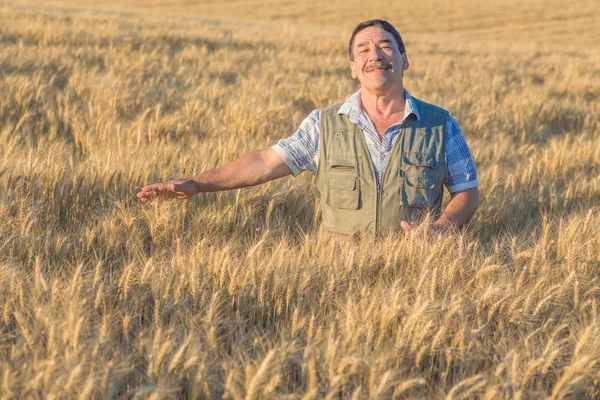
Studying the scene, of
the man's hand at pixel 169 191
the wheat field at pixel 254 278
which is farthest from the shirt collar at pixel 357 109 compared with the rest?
the man's hand at pixel 169 191

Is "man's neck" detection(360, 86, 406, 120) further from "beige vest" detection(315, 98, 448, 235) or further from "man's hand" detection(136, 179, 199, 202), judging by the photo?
"man's hand" detection(136, 179, 199, 202)

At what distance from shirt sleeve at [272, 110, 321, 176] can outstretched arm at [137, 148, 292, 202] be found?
0.03 m

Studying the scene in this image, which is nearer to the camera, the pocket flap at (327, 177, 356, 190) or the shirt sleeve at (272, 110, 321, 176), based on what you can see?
the pocket flap at (327, 177, 356, 190)

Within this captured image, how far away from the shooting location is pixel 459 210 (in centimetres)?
256

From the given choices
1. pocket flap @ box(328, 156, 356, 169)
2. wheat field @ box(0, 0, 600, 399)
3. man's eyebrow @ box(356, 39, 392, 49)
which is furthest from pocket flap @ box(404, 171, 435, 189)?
man's eyebrow @ box(356, 39, 392, 49)

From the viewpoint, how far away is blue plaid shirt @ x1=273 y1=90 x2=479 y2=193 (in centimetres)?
262

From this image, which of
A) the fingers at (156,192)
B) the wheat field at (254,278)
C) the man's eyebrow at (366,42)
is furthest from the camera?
the man's eyebrow at (366,42)

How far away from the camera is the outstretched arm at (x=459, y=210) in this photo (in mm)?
2473

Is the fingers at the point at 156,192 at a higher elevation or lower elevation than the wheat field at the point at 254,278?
higher

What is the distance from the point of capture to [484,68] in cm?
914

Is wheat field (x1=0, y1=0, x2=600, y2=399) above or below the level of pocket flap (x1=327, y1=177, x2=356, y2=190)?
below

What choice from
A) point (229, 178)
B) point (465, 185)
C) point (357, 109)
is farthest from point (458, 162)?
point (229, 178)

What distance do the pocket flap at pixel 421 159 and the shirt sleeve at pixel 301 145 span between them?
396mm

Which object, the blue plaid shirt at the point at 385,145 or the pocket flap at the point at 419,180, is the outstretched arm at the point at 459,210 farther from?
the pocket flap at the point at 419,180
